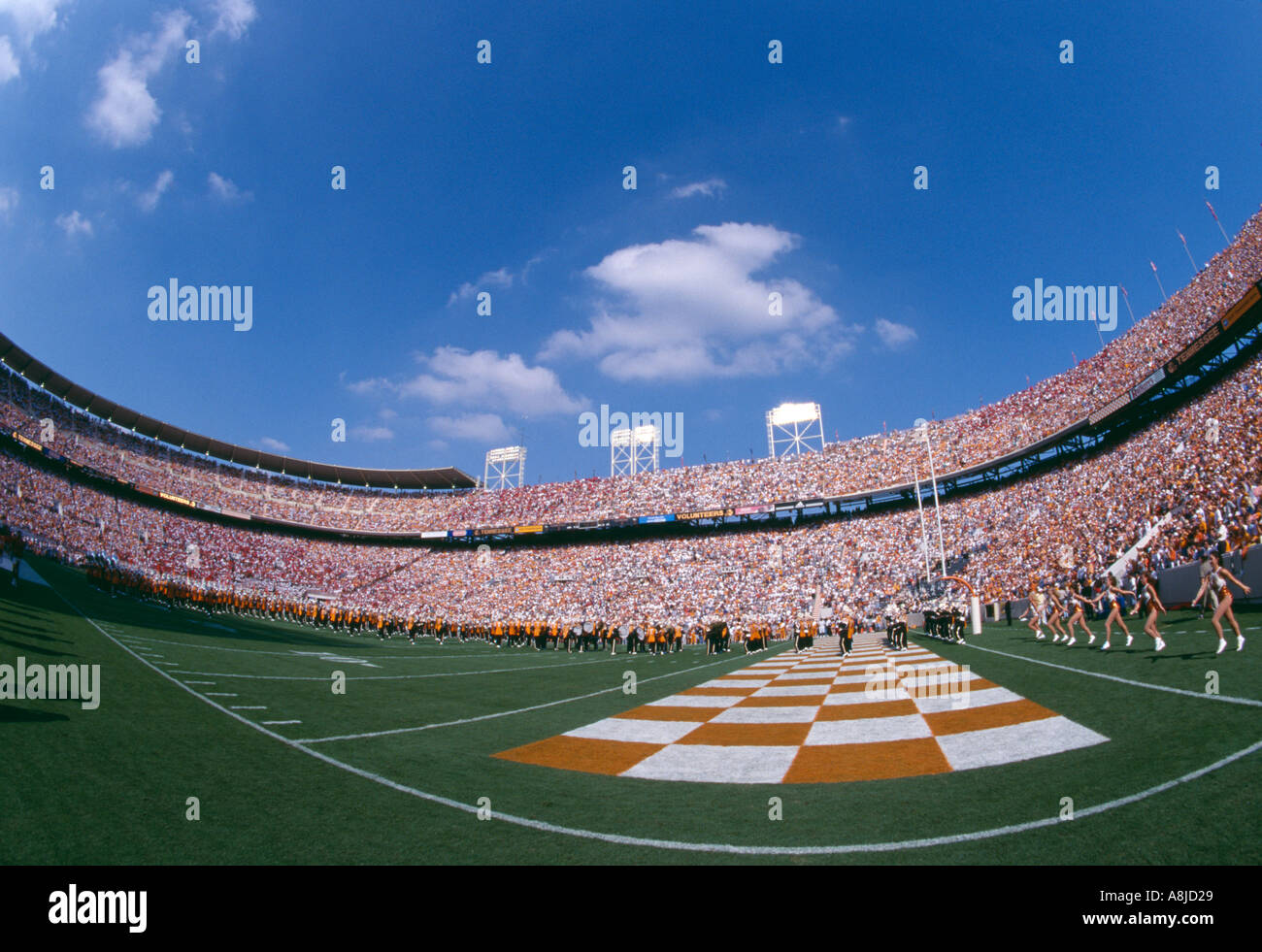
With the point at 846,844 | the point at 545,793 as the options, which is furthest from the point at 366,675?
the point at 846,844

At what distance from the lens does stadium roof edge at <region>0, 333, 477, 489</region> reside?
168 feet

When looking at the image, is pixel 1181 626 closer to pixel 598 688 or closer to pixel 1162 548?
pixel 1162 548

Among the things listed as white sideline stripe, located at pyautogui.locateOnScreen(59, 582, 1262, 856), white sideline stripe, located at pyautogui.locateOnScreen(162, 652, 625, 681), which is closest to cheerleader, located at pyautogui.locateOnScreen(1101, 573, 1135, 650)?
white sideline stripe, located at pyautogui.locateOnScreen(59, 582, 1262, 856)

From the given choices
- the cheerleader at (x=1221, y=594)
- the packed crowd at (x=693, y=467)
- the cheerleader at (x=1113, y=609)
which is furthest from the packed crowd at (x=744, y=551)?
the cheerleader at (x=1221, y=594)

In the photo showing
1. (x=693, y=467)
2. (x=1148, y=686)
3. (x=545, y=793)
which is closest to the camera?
(x=545, y=793)

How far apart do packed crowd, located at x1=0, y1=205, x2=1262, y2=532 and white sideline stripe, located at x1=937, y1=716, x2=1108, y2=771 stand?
113 ft

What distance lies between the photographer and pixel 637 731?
8773 millimetres

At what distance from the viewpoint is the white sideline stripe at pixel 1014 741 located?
5733 millimetres

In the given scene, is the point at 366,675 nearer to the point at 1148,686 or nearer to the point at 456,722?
the point at 456,722

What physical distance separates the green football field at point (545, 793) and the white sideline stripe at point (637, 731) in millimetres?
440

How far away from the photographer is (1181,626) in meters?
14.4

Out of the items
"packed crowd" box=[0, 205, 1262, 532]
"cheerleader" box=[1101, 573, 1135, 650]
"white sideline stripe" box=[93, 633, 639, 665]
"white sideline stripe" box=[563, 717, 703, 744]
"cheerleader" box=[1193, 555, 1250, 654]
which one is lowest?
"white sideline stripe" box=[93, 633, 639, 665]

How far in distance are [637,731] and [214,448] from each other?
7595 centimetres

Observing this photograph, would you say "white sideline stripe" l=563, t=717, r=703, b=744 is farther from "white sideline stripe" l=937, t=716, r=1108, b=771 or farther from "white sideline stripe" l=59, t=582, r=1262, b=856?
"white sideline stripe" l=937, t=716, r=1108, b=771
